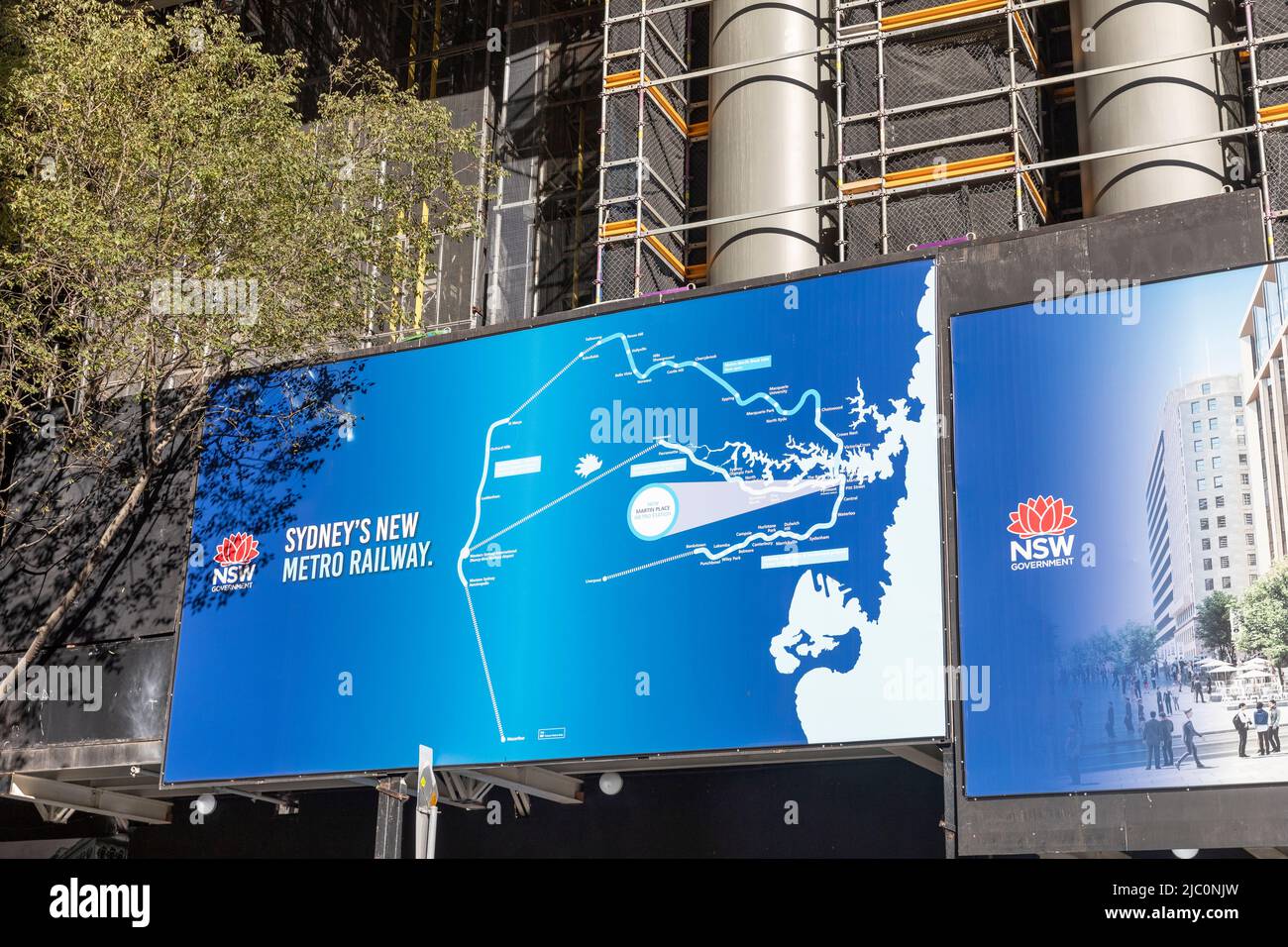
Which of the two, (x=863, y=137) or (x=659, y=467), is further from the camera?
(x=863, y=137)

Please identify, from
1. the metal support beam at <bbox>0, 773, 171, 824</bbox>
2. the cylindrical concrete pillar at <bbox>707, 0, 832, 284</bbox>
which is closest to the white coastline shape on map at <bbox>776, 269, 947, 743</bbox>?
the cylindrical concrete pillar at <bbox>707, 0, 832, 284</bbox>

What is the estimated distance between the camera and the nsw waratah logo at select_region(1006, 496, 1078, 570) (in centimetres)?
1739

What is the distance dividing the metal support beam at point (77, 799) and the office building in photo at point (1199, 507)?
16.8 meters

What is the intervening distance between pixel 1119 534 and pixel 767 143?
41.2 ft

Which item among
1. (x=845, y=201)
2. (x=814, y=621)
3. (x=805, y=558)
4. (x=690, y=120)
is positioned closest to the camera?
(x=814, y=621)

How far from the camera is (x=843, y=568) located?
730 inches

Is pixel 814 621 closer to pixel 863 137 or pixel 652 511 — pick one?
pixel 652 511

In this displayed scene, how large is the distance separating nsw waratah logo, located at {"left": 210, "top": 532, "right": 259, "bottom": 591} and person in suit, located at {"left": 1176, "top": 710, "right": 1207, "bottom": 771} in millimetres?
13504

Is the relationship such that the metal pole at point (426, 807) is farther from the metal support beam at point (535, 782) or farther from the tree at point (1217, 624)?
the tree at point (1217, 624)

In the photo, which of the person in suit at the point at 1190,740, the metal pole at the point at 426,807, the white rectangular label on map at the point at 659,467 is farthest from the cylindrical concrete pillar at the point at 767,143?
the metal pole at the point at 426,807

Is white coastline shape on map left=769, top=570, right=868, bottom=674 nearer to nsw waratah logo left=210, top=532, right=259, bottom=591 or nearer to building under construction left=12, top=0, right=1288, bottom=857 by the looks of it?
building under construction left=12, top=0, right=1288, bottom=857

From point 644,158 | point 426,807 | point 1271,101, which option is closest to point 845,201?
point 644,158

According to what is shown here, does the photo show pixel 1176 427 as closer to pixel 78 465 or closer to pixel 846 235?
pixel 846 235

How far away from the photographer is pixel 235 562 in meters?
23.1
